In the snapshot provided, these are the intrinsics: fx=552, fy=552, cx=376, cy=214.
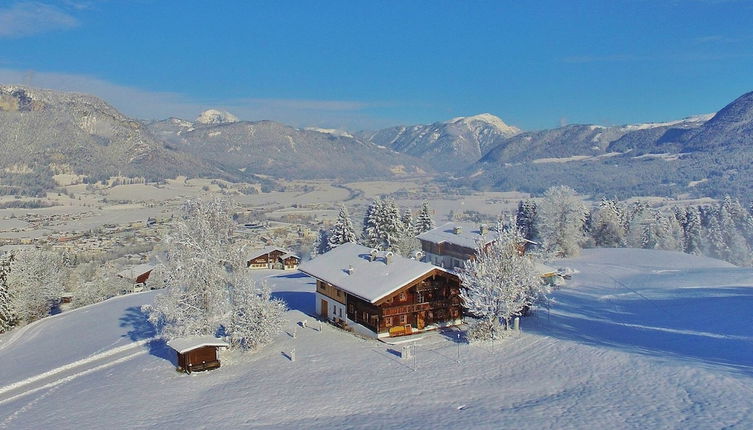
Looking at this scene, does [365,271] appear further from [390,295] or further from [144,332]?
[144,332]

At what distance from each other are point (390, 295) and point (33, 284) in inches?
1680

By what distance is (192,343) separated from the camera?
35.7m

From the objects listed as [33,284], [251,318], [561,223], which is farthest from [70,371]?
[561,223]

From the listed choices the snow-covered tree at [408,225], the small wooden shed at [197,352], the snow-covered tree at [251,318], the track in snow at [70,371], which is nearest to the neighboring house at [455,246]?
the snow-covered tree at [408,225]

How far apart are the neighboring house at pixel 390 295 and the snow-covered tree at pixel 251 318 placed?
19.9 ft

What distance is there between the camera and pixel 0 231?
155125 millimetres

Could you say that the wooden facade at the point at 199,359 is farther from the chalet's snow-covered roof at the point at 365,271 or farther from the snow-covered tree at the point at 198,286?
the chalet's snow-covered roof at the point at 365,271

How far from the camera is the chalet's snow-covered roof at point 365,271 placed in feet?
129

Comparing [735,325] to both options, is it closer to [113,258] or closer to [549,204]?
[549,204]

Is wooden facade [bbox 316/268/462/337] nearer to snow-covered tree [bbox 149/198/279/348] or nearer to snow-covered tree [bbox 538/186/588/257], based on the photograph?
snow-covered tree [bbox 149/198/279/348]

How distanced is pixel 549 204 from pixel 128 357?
6262 cm

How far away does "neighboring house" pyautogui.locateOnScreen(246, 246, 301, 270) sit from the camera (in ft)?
281

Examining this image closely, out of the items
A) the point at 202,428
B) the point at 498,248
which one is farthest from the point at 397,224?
the point at 202,428

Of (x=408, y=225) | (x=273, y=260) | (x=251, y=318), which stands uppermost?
(x=408, y=225)
